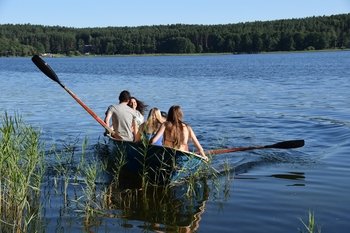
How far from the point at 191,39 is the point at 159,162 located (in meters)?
134

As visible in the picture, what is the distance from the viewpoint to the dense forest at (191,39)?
123m

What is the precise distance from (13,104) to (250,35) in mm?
108237

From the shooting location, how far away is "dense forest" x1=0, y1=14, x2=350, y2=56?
123125 millimetres

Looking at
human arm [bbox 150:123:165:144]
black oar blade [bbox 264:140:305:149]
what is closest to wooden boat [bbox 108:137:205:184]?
human arm [bbox 150:123:165:144]

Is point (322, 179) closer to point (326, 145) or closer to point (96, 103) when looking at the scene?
point (326, 145)

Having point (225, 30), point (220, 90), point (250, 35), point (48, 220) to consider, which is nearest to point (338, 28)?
point (250, 35)

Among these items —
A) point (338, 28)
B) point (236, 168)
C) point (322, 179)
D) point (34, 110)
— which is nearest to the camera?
point (322, 179)

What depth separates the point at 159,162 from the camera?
29.9 feet

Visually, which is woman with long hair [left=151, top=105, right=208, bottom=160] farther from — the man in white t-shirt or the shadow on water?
the man in white t-shirt

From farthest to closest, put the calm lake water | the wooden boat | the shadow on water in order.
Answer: the wooden boat < the calm lake water < the shadow on water

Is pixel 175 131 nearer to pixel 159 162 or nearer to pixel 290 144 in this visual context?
pixel 159 162

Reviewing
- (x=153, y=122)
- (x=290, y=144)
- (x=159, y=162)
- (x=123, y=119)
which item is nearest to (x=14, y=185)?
(x=159, y=162)

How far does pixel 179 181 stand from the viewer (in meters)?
9.56

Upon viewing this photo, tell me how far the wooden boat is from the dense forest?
377ft
